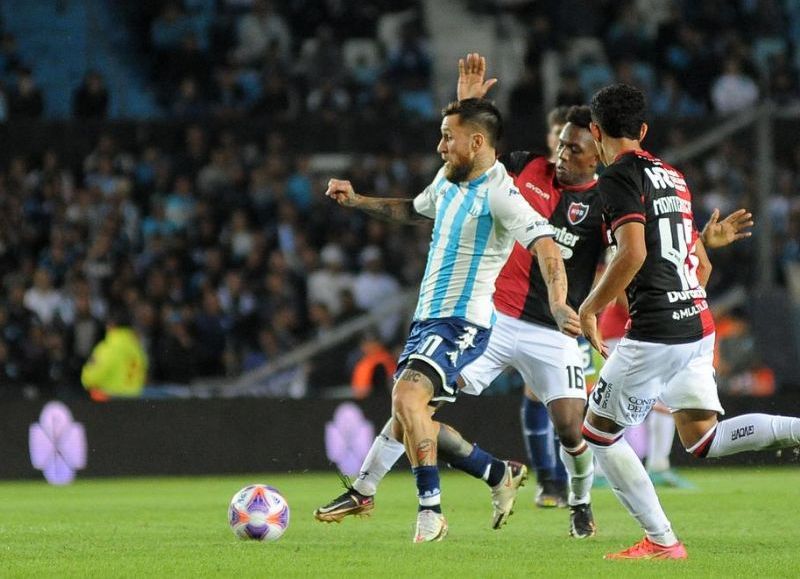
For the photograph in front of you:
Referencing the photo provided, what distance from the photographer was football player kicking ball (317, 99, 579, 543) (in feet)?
24.3

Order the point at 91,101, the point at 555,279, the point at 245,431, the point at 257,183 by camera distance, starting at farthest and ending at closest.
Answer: the point at 91,101 → the point at 257,183 → the point at 245,431 → the point at 555,279

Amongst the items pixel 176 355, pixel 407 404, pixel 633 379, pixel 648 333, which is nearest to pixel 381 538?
pixel 407 404

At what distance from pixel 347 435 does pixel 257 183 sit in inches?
161

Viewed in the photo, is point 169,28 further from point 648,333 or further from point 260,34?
point 648,333

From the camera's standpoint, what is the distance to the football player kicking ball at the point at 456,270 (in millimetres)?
7418

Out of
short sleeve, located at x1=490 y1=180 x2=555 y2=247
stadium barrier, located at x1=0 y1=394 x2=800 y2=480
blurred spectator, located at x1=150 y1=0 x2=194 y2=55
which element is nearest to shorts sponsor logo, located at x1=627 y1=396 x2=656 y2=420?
short sleeve, located at x1=490 y1=180 x2=555 y2=247

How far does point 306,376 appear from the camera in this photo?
1557 centimetres

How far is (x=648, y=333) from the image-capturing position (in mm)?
6816

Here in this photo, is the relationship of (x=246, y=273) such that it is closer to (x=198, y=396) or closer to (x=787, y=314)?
(x=198, y=396)

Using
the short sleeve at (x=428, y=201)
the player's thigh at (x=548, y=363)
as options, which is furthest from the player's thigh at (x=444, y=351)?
the player's thigh at (x=548, y=363)

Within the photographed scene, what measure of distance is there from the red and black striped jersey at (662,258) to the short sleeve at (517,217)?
68 cm

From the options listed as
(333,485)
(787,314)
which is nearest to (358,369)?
(333,485)

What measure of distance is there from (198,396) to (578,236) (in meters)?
6.02

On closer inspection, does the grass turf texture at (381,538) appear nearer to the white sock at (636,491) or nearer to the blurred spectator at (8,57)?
the white sock at (636,491)
